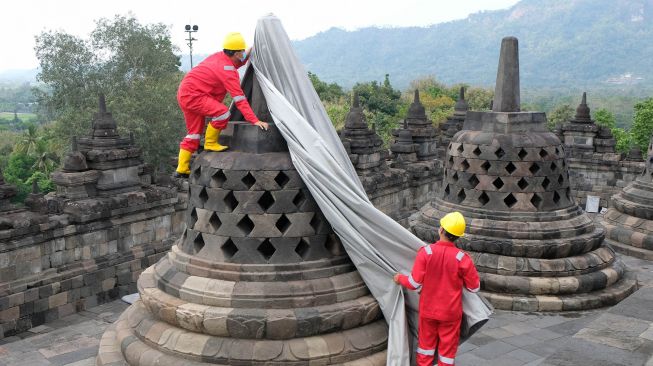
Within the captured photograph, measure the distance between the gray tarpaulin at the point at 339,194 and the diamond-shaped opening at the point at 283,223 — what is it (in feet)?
1.04

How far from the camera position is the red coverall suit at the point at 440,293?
5.36 metres

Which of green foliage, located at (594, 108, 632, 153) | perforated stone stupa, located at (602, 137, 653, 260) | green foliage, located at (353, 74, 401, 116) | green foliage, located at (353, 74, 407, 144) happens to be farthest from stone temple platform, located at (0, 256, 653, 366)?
green foliage, located at (353, 74, 401, 116)

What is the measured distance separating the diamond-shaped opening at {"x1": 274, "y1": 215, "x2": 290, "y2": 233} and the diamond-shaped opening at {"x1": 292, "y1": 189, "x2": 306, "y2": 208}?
0.50 ft

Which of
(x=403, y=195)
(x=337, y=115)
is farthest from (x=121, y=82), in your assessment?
(x=403, y=195)

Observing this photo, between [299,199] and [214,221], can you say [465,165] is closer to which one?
[299,199]

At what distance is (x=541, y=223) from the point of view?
8.73m

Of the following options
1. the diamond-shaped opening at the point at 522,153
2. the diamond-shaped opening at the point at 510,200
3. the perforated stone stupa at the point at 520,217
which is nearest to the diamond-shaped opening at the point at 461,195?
the perforated stone stupa at the point at 520,217

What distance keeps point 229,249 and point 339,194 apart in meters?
1.05

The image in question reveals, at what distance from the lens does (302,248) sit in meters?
5.42

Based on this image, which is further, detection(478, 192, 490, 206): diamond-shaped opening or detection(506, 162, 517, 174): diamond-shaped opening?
detection(478, 192, 490, 206): diamond-shaped opening

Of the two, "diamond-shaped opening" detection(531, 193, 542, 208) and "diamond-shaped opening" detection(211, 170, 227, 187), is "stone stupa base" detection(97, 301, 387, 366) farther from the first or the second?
"diamond-shaped opening" detection(531, 193, 542, 208)

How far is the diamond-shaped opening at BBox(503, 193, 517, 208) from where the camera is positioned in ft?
29.2

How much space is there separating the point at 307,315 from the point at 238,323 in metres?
0.55

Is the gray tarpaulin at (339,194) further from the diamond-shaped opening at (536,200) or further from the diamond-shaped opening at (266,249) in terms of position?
the diamond-shaped opening at (536,200)
